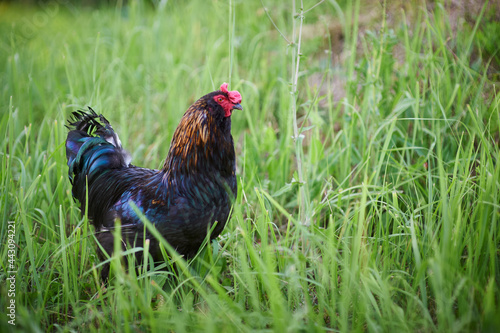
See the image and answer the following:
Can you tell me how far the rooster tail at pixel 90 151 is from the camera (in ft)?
8.30

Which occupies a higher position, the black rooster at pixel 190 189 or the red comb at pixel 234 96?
the red comb at pixel 234 96

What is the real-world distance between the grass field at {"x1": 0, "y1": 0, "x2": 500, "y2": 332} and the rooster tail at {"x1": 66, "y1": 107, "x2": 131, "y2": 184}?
0.65 feet

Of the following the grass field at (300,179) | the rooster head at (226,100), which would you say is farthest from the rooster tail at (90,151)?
the rooster head at (226,100)

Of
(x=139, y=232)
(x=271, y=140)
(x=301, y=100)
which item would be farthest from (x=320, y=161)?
(x=139, y=232)

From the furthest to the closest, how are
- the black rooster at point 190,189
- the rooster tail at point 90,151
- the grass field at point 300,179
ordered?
the rooster tail at point 90,151 < the black rooster at point 190,189 < the grass field at point 300,179

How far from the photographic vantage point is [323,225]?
115 inches

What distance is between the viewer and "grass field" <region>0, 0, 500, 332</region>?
5.54 feet

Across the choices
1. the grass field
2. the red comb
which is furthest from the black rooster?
the grass field

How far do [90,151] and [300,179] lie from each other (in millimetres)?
1529

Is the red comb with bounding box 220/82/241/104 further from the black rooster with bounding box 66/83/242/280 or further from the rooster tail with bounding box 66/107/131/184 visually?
the rooster tail with bounding box 66/107/131/184

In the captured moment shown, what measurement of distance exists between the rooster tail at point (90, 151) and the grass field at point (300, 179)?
198 mm

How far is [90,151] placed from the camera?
8.37 feet

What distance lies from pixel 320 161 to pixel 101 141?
1784 mm

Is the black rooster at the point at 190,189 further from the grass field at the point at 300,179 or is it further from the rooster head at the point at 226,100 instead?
the grass field at the point at 300,179
